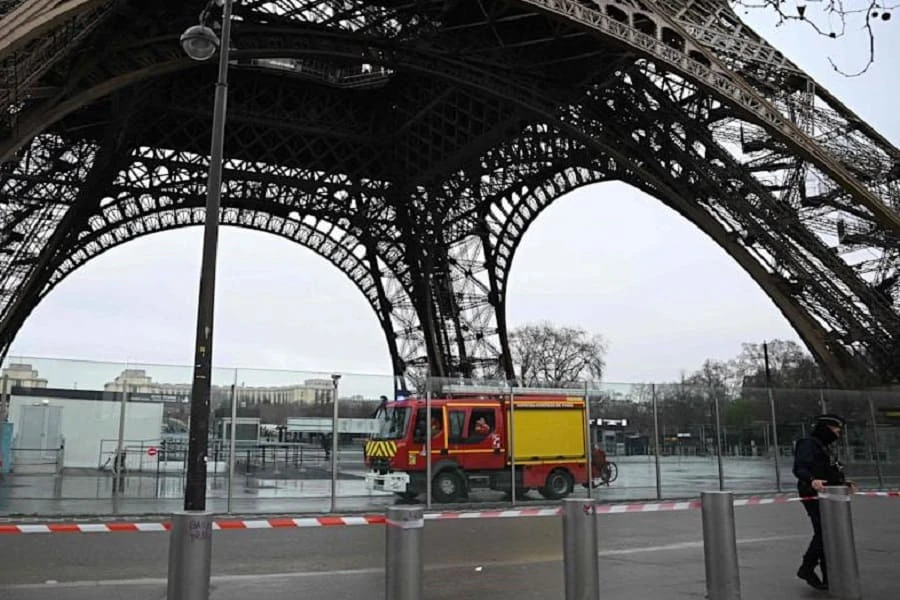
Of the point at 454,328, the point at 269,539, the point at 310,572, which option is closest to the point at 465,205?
the point at 454,328

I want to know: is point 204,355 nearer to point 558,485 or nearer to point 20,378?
point 20,378

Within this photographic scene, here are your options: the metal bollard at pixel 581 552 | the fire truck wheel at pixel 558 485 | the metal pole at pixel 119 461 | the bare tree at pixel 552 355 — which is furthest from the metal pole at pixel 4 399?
the bare tree at pixel 552 355

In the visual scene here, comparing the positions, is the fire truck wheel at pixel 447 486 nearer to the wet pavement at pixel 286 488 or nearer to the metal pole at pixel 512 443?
the wet pavement at pixel 286 488

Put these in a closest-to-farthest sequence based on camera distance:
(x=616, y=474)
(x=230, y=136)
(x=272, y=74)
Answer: (x=616, y=474) < (x=272, y=74) < (x=230, y=136)

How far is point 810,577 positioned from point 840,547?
671mm

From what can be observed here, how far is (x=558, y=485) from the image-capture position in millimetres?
21109

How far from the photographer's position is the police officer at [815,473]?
27.6 ft

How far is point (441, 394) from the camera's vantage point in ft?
66.4

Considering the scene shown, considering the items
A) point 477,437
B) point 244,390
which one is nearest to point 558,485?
point 477,437

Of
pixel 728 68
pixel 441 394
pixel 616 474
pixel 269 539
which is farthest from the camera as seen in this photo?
pixel 728 68

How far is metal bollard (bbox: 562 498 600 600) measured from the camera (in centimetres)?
688

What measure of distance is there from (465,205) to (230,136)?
12523 mm

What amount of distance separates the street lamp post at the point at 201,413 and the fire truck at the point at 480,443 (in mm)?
9864

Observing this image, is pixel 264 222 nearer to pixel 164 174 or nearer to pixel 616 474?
pixel 164 174
